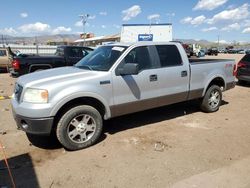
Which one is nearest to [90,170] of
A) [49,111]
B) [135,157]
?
[135,157]

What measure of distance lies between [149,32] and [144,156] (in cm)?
1307

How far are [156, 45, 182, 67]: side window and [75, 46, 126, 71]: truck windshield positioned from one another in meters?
0.95

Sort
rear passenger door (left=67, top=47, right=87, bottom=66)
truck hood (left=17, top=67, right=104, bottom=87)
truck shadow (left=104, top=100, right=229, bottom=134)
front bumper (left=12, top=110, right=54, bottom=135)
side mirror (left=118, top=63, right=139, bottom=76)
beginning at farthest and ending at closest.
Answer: rear passenger door (left=67, top=47, right=87, bottom=66) → truck shadow (left=104, top=100, right=229, bottom=134) → side mirror (left=118, top=63, right=139, bottom=76) → truck hood (left=17, top=67, right=104, bottom=87) → front bumper (left=12, top=110, right=54, bottom=135)

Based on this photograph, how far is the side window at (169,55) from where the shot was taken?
235 inches

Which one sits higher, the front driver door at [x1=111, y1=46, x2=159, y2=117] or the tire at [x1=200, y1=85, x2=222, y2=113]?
the front driver door at [x1=111, y1=46, x2=159, y2=117]

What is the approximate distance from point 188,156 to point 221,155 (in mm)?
561

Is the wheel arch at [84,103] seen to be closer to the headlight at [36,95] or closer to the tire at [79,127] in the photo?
the tire at [79,127]

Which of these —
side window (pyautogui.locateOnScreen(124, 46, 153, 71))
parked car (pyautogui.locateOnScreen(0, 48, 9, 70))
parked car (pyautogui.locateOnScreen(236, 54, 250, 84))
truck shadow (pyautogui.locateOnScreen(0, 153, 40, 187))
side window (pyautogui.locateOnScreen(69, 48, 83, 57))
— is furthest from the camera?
parked car (pyautogui.locateOnScreen(0, 48, 9, 70))

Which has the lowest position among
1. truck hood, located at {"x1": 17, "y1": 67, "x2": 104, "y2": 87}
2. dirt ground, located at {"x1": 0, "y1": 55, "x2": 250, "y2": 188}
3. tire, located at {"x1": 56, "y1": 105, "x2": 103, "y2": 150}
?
dirt ground, located at {"x1": 0, "y1": 55, "x2": 250, "y2": 188}

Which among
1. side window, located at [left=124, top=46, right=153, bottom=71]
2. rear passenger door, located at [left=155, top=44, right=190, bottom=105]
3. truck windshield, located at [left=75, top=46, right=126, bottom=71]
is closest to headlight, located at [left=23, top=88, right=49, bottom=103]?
truck windshield, located at [left=75, top=46, right=126, bottom=71]

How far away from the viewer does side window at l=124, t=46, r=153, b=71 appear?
215 inches

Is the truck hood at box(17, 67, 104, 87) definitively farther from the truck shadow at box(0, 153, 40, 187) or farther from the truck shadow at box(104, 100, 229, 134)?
the truck shadow at box(104, 100, 229, 134)

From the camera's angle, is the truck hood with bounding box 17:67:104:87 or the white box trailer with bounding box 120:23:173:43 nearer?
the truck hood with bounding box 17:67:104:87

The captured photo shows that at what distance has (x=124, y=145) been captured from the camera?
16.6 feet
